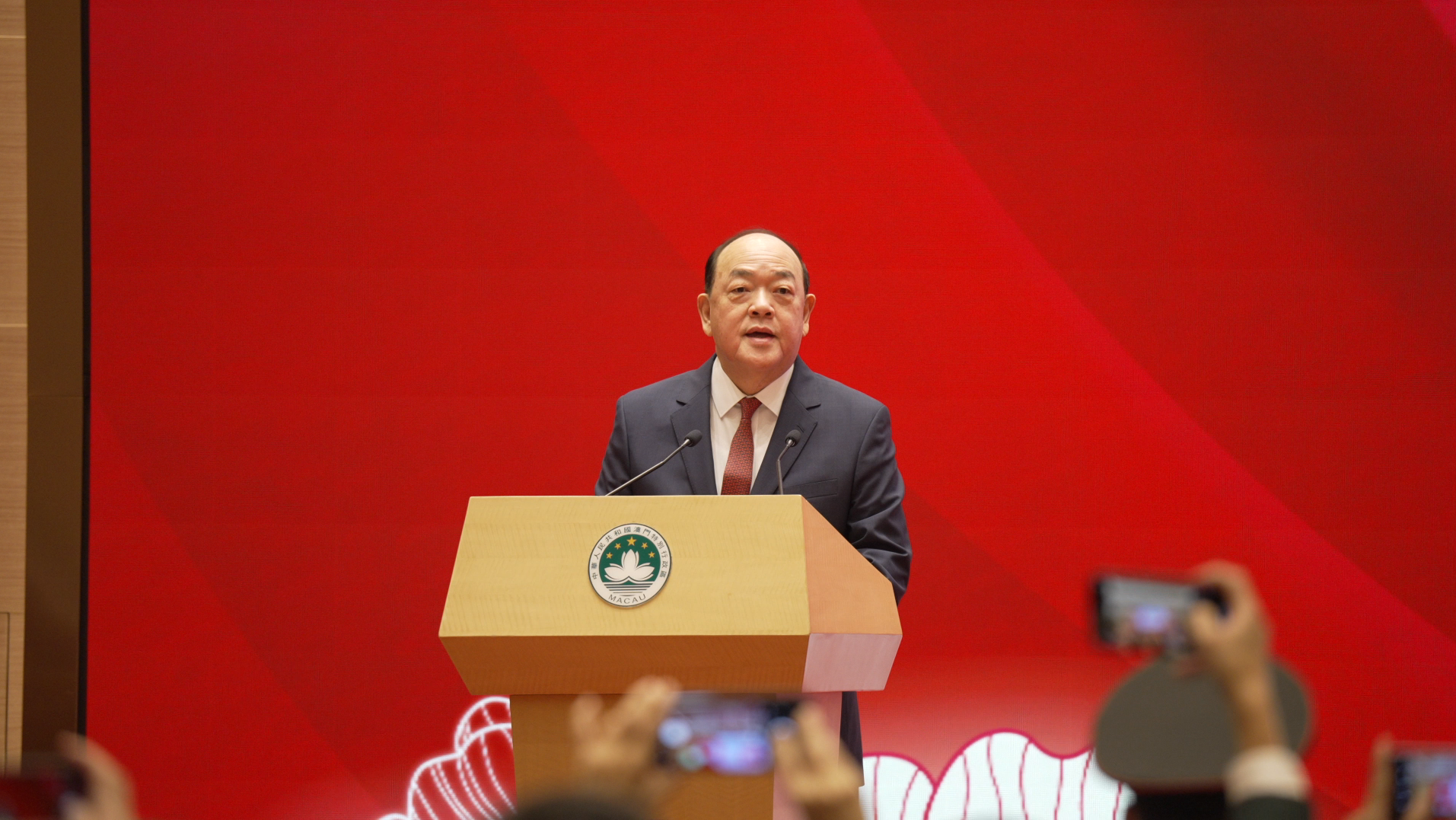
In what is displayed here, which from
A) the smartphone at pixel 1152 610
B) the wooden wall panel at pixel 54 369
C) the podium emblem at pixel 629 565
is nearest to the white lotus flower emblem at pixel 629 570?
the podium emblem at pixel 629 565

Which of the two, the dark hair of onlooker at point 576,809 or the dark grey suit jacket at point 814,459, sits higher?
the dark grey suit jacket at point 814,459

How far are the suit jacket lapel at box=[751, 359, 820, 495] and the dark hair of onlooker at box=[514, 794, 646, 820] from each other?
1.35m

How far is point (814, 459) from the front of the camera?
2242 mm

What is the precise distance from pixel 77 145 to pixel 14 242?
348 millimetres

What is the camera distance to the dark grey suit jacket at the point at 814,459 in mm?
2199

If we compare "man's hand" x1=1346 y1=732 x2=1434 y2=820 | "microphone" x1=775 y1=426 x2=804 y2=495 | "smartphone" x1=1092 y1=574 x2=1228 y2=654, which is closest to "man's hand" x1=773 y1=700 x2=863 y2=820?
"smartphone" x1=1092 y1=574 x2=1228 y2=654

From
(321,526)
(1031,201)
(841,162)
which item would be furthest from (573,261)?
(1031,201)

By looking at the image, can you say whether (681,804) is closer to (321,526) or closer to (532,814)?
(532,814)

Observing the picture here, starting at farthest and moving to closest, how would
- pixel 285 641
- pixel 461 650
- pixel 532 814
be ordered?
pixel 285 641 < pixel 461 650 < pixel 532 814

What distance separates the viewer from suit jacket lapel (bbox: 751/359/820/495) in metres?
2.20

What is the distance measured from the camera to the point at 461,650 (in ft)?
5.29

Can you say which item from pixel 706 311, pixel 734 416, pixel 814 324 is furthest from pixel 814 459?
pixel 814 324

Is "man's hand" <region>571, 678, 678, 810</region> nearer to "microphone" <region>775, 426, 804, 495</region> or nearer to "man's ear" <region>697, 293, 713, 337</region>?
Result: "microphone" <region>775, 426, 804, 495</region>

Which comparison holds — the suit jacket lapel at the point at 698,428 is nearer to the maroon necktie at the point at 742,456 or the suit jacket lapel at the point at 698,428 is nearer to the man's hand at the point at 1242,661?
the maroon necktie at the point at 742,456
